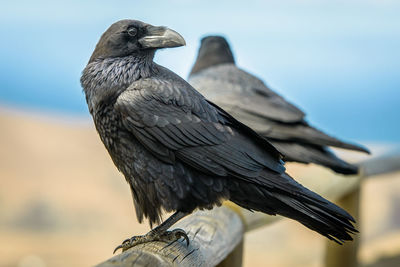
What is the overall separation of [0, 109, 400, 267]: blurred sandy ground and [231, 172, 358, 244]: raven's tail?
17.5ft

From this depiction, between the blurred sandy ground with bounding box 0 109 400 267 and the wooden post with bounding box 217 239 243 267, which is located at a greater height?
the wooden post with bounding box 217 239 243 267

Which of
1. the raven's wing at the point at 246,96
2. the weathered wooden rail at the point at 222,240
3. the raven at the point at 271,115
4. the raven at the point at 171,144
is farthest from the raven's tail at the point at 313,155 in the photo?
the raven at the point at 171,144

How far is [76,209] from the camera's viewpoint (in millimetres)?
9859

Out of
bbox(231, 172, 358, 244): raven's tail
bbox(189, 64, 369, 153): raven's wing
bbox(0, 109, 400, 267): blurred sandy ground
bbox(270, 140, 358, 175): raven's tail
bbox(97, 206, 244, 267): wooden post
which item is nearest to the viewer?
bbox(97, 206, 244, 267): wooden post

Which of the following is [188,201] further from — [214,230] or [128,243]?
[214,230]

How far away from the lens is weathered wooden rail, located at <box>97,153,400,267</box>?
7.13ft

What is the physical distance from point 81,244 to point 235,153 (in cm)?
719

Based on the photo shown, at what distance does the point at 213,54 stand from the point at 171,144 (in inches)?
90.0

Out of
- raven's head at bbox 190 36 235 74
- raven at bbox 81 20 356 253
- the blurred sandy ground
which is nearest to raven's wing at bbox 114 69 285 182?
raven at bbox 81 20 356 253

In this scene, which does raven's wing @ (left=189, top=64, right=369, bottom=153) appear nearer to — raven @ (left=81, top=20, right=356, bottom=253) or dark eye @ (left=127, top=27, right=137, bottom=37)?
raven @ (left=81, top=20, right=356, bottom=253)

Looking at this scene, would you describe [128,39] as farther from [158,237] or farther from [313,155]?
[313,155]

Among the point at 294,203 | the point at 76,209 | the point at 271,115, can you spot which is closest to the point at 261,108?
the point at 271,115

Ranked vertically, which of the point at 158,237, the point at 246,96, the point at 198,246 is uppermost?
the point at 246,96

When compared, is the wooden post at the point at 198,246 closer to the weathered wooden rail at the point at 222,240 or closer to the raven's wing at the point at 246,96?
the weathered wooden rail at the point at 222,240
